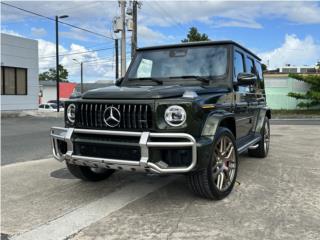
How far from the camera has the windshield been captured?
20.2 ft

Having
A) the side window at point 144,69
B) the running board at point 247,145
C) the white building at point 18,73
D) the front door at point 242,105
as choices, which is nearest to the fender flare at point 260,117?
the running board at point 247,145

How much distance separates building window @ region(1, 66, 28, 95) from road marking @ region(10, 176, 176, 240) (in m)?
19.7

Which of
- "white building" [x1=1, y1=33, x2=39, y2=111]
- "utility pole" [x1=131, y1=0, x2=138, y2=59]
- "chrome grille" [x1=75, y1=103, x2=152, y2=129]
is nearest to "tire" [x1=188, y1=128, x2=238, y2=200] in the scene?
"chrome grille" [x1=75, y1=103, x2=152, y2=129]

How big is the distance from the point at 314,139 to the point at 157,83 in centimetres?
761

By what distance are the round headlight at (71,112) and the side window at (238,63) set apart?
7.64ft

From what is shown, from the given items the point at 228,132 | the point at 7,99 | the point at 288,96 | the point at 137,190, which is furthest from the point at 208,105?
the point at 288,96

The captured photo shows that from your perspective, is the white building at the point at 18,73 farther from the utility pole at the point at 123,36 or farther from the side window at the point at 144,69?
the side window at the point at 144,69

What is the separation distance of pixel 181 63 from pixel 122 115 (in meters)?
1.78

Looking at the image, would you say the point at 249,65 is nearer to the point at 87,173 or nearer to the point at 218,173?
the point at 218,173

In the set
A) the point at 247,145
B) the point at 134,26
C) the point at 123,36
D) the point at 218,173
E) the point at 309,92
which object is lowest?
the point at 218,173

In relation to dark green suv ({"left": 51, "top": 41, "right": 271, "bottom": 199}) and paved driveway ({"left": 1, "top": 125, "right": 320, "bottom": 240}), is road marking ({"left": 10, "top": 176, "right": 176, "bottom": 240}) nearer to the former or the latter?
paved driveway ({"left": 1, "top": 125, "right": 320, "bottom": 240})

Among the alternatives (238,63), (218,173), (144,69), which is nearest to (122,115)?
(218,173)

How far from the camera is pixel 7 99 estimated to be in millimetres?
24188

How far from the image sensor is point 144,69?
21.8 ft
